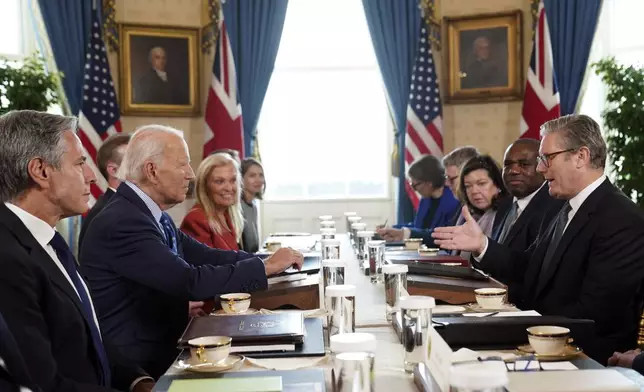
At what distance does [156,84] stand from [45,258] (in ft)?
24.4

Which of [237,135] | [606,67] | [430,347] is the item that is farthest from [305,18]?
[430,347]

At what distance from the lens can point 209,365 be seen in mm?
2008

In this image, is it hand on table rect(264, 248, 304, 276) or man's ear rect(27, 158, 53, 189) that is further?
hand on table rect(264, 248, 304, 276)

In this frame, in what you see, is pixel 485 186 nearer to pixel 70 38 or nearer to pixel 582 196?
pixel 582 196

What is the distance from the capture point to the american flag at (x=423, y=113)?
910cm

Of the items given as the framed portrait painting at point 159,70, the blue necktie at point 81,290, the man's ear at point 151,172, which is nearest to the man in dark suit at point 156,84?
the framed portrait painting at point 159,70

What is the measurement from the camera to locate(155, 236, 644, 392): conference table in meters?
1.92

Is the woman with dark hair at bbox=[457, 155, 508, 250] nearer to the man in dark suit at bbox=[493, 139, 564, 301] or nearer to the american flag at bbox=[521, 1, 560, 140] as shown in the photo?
the man in dark suit at bbox=[493, 139, 564, 301]

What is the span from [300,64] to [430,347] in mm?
8295

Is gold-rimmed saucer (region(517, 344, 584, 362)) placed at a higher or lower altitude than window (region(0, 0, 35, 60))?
lower

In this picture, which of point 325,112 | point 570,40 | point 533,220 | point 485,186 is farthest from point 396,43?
point 533,220

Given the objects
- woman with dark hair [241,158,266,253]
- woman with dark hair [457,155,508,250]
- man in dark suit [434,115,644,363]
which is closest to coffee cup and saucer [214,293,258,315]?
man in dark suit [434,115,644,363]

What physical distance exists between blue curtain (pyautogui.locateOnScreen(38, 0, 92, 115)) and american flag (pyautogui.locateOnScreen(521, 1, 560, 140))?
5306 mm

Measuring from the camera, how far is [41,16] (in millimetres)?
8547
